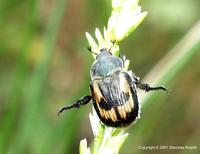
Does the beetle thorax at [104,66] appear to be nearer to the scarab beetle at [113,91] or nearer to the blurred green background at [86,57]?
the scarab beetle at [113,91]

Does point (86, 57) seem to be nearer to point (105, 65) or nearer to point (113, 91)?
point (105, 65)

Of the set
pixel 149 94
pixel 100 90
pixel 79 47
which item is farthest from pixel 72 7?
pixel 100 90

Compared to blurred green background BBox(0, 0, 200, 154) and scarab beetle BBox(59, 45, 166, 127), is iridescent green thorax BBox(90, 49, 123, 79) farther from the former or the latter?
blurred green background BBox(0, 0, 200, 154)

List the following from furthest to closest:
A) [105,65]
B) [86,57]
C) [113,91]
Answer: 1. [86,57]
2. [105,65]
3. [113,91]

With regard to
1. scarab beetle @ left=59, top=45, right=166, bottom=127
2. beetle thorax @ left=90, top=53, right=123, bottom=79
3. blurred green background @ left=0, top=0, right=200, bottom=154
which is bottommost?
scarab beetle @ left=59, top=45, right=166, bottom=127

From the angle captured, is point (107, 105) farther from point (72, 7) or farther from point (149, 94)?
point (72, 7)

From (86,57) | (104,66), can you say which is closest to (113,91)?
(104,66)

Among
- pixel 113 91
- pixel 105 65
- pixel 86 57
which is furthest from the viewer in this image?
pixel 86 57

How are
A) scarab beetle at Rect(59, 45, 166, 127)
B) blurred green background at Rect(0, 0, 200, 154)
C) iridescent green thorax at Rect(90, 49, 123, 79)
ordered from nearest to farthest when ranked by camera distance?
scarab beetle at Rect(59, 45, 166, 127) < iridescent green thorax at Rect(90, 49, 123, 79) < blurred green background at Rect(0, 0, 200, 154)

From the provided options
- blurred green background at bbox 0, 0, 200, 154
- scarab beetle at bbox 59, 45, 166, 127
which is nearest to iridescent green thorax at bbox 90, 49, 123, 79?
scarab beetle at bbox 59, 45, 166, 127
